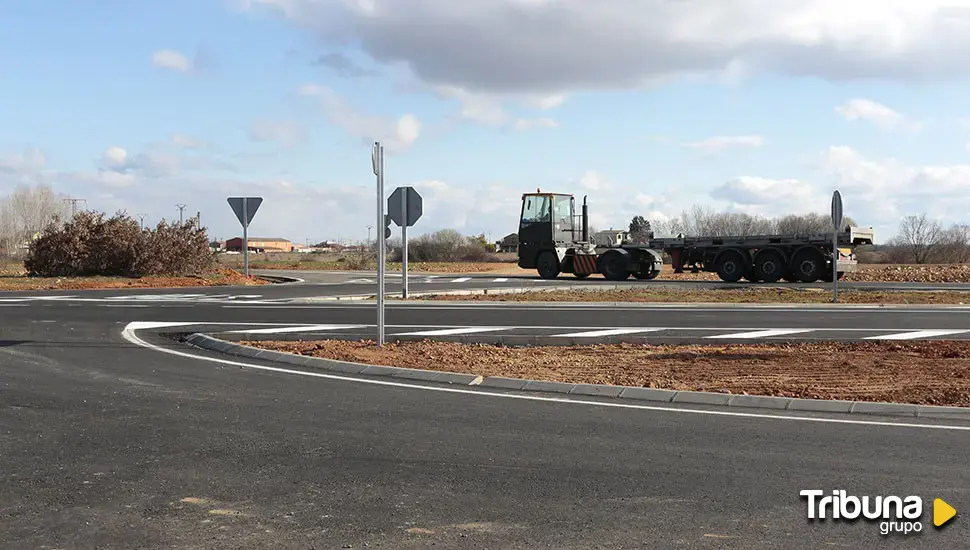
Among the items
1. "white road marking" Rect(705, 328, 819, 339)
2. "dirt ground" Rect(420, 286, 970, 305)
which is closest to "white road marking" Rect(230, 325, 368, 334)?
"white road marking" Rect(705, 328, 819, 339)

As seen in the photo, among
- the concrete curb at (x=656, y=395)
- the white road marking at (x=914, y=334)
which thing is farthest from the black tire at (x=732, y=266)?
the concrete curb at (x=656, y=395)

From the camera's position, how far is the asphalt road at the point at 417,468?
17.3 ft

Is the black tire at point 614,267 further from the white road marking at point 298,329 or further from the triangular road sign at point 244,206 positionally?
the white road marking at point 298,329

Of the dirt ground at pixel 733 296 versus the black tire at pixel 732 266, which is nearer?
the dirt ground at pixel 733 296

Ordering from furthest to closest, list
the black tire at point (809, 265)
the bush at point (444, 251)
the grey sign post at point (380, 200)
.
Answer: the bush at point (444, 251) → the black tire at point (809, 265) → the grey sign post at point (380, 200)

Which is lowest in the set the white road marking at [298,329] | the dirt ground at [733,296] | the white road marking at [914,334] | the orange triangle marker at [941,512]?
the orange triangle marker at [941,512]

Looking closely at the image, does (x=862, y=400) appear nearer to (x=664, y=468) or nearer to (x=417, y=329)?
(x=664, y=468)

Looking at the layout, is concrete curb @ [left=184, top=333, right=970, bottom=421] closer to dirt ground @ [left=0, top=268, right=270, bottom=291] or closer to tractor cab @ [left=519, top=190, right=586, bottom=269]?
dirt ground @ [left=0, top=268, right=270, bottom=291]

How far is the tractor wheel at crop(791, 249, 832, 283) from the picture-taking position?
109 feet

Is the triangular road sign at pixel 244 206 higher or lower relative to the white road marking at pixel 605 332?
higher

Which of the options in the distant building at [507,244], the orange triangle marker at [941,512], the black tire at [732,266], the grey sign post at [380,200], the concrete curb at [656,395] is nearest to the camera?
the orange triangle marker at [941,512]

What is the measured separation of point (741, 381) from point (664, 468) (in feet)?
14.0

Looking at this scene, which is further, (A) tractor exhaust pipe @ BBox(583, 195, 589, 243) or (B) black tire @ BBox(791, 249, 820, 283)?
(A) tractor exhaust pipe @ BBox(583, 195, 589, 243)

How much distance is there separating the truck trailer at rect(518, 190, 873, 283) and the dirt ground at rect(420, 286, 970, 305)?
5660 mm
